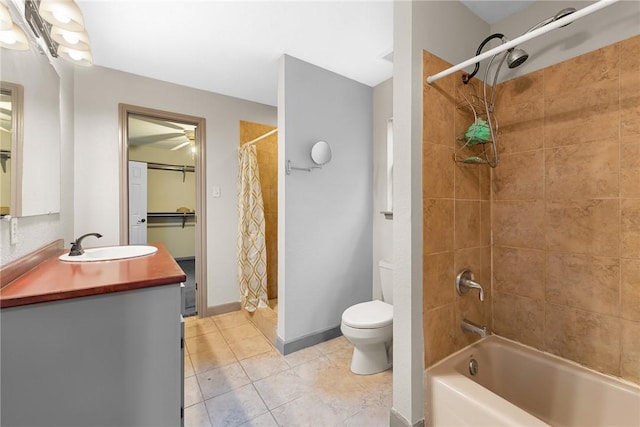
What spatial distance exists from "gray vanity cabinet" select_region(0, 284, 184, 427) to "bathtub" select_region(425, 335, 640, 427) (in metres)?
1.15

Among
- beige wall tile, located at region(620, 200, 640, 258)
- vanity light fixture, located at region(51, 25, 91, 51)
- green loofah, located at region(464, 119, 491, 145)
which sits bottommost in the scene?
beige wall tile, located at region(620, 200, 640, 258)

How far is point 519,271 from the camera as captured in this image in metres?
1.60

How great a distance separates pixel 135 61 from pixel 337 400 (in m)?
2.90

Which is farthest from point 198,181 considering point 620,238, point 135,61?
point 620,238

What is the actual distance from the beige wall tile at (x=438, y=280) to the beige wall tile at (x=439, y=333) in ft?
0.14

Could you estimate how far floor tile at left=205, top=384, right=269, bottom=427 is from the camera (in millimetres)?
1462

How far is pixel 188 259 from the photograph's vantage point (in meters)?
5.84

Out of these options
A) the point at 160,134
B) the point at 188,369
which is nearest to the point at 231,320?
the point at 188,369

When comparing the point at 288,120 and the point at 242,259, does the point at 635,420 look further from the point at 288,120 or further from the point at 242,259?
the point at 242,259

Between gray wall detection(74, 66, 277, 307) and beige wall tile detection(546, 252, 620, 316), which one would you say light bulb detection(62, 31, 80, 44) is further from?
beige wall tile detection(546, 252, 620, 316)

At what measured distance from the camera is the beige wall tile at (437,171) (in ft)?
4.39

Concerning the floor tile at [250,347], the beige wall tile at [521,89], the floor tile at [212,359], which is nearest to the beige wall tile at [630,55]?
the beige wall tile at [521,89]

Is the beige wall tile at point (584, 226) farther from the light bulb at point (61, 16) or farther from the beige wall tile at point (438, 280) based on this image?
the light bulb at point (61, 16)

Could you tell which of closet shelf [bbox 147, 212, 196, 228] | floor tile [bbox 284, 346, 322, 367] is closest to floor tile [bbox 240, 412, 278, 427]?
floor tile [bbox 284, 346, 322, 367]
